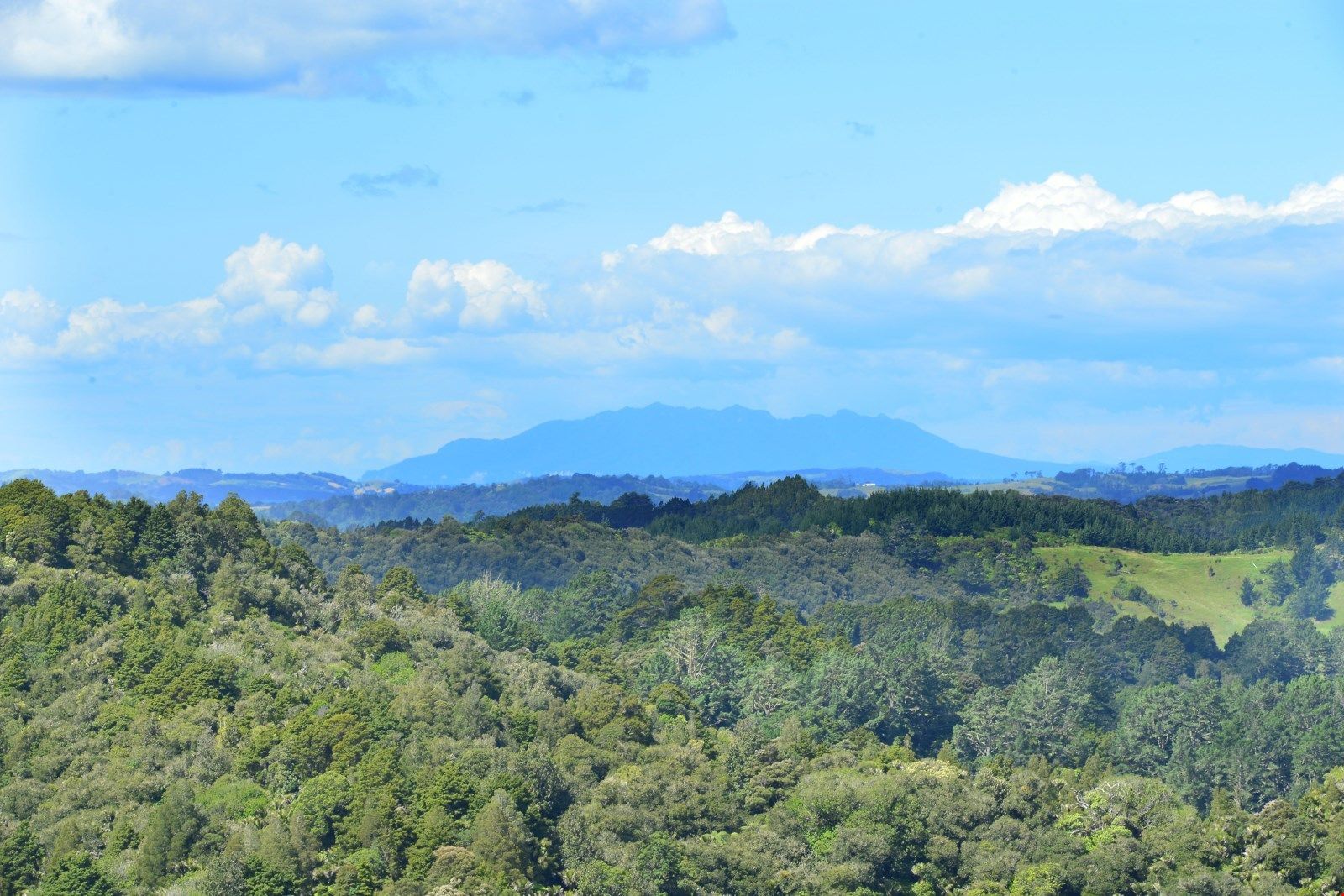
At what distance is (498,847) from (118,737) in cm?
1841

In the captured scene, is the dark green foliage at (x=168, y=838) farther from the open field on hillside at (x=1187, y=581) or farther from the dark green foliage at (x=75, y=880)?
the open field on hillside at (x=1187, y=581)

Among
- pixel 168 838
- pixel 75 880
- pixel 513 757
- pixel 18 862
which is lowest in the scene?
pixel 75 880

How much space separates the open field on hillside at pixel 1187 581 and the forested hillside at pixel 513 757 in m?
46.3

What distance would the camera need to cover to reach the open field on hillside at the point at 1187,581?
174 m

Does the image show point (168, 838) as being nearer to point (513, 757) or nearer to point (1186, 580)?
point (513, 757)

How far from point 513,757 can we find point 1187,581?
124m

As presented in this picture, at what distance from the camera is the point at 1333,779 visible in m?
88.4

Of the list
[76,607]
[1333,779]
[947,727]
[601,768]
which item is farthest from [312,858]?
[947,727]

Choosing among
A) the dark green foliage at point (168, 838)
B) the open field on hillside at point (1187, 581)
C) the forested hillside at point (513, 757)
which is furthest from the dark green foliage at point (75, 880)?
the open field on hillside at point (1187, 581)

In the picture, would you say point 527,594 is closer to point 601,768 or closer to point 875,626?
point 875,626

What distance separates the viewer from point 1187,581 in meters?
186

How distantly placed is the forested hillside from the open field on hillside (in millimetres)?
46304

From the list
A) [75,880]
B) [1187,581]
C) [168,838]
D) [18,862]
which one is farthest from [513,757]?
[1187,581]

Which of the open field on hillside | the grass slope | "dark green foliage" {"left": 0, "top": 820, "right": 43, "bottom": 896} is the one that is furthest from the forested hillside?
the grass slope
